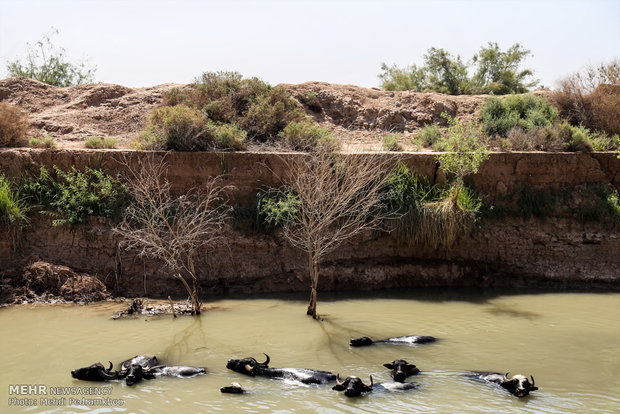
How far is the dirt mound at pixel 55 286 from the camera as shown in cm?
1109

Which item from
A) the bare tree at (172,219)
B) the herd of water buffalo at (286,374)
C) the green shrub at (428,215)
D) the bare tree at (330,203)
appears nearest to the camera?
the herd of water buffalo at (286,374)

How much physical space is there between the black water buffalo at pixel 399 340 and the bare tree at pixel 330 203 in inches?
62.6

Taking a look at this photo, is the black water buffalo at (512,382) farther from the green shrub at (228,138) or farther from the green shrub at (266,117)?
the green shrub at (266,117)

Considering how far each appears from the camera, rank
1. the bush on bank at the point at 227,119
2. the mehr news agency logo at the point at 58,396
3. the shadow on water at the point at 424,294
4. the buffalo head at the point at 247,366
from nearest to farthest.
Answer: the mehr news agency logo at the point at 58,396 < the buffalo head at the point at 247,366 < the shadow on water at the point at 424,294 < the bush on bank at the point at 227,119

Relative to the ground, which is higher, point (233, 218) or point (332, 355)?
point (233, 218)

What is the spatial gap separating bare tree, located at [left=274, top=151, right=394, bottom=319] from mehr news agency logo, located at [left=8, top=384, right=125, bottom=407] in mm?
4058

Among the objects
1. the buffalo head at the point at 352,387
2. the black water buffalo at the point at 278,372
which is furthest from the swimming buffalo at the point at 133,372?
the buffalo head at the point at 352,387

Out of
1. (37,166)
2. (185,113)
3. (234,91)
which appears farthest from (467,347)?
(234,91)

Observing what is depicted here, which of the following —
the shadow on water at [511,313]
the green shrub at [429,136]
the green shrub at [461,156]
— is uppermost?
the green shrub at [429,136]

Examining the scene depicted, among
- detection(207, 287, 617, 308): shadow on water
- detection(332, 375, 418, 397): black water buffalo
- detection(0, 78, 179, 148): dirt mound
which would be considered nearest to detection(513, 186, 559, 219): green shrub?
detection(207, 287, 617, 308): shadow on water

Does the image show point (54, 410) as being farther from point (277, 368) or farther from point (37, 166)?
point (37, 166)

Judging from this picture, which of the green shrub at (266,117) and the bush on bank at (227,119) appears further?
the green shrub at (266,117)

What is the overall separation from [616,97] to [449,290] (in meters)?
9.04

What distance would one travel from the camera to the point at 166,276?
468 inches
